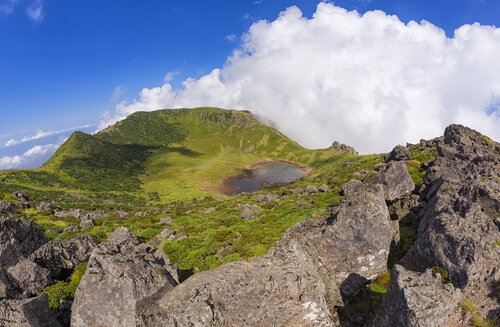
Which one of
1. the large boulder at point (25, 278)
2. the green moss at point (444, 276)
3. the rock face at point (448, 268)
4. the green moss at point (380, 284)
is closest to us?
the rock face at point (448, 268)

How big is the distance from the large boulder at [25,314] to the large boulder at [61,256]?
12.3 meters

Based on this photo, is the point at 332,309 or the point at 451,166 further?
the point at 451,166

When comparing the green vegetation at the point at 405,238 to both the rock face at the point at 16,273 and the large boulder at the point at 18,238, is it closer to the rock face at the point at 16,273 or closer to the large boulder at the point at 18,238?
the rock face at the point at 16,273

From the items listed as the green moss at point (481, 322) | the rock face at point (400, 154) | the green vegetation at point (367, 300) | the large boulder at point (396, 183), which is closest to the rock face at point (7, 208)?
the large boulder at point (396, 183)

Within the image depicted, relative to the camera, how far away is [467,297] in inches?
624


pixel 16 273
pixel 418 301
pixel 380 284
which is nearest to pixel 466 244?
pixel 418 301

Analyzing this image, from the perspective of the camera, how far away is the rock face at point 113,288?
19.3 metres

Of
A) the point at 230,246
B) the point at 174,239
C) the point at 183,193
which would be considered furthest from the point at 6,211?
the point at 183,193

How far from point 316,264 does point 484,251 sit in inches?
373

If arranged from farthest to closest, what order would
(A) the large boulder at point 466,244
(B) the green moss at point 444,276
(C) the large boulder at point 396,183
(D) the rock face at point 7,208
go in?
1. (D) the rock face at point 7,208
2. (C) the large boulder at point 396,183
3. (B) the green moss at point 444,276
4. (A) the large boulder at point 466,244

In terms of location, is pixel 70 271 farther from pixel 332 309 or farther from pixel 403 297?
pixel 403 297

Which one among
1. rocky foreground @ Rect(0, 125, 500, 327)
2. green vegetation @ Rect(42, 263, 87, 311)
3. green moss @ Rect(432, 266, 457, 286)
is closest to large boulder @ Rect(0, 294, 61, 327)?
rocky foreground @ Rect(0, 125, 500, 327)

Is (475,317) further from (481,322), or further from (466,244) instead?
(466,244)

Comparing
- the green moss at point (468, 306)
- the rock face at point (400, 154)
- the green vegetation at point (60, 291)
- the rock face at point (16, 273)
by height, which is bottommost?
the green vegetation at point (60, 291)
